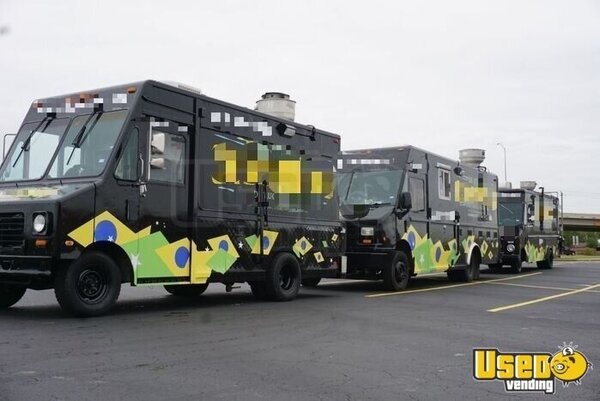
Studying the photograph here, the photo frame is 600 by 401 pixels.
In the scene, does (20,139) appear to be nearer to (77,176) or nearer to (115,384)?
(77,176)

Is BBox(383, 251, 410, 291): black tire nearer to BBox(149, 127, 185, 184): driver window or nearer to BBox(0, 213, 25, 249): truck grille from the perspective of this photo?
BBox(149, 127, 185, 184): driver window

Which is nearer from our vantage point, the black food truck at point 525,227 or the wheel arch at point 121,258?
the wheel arch at point 121,258

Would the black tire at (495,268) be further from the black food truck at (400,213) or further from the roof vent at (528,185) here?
the black food truck at (400,213)

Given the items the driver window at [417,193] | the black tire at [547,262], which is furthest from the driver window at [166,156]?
the black tire at [547,262]

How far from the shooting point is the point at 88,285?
8156mm

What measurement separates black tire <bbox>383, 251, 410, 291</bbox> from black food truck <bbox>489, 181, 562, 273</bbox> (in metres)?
8.30

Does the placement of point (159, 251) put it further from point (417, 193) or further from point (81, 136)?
point (417, 193)

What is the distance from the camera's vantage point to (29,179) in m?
8.84

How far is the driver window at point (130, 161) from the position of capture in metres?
8.41

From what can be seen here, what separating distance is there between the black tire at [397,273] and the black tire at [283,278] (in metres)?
2.54

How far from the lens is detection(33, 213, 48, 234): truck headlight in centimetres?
766

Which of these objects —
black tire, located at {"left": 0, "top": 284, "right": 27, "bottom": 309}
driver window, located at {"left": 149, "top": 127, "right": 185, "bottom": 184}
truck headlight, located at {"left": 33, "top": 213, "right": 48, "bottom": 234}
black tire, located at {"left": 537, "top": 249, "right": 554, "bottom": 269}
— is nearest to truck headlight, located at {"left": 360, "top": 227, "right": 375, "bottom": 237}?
driver window, located at {"left": 149, "top": 127, "right": 185, "bottom": 184}

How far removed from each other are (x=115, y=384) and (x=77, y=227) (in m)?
3.26

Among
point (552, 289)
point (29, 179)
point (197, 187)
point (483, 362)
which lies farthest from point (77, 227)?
point (552, 289)
